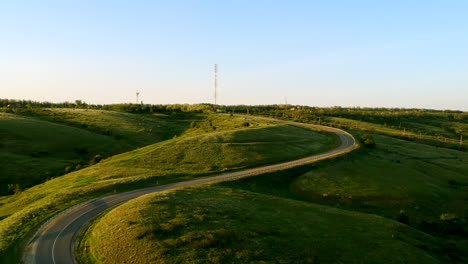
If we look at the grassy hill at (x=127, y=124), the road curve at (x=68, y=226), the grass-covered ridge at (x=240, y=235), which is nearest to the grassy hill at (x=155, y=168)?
the road curve at (x=68, y=226)

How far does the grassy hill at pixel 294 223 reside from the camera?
3034cm

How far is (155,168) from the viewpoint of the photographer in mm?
68000

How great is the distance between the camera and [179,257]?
2828cm

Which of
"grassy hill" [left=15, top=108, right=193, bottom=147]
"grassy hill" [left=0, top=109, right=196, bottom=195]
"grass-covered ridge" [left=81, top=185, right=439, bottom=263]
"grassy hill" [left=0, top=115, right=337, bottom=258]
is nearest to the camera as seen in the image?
"grass-covered ridge" [left=81, top=185, right=439, bottom=263]

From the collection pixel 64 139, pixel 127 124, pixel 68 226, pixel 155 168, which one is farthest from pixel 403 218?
pixel 127 124

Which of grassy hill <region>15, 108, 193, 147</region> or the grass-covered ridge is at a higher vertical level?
grassy hill <region>15, 108, 193, 147</region>

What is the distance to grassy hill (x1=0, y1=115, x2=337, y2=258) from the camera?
42406 mm

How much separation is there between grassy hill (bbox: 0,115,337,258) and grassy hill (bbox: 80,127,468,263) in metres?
9.52

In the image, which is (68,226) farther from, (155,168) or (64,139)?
(64,139)

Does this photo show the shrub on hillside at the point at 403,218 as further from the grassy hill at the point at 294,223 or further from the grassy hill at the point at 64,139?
the grassy hill at the point at 64,139

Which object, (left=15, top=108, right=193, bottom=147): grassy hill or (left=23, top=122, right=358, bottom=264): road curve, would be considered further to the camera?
(left=15, top=108, right=193, bottom=147): grassy hill

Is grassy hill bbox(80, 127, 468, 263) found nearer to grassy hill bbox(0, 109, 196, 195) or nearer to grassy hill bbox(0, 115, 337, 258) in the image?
grassy hill bbox(0, 115, 337, 258)

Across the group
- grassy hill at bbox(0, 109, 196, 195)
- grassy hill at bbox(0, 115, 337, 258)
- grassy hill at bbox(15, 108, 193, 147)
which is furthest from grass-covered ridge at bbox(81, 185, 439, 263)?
grassy hill at bbox(15, 108, 193, 147)

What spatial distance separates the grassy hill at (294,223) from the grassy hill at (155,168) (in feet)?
31.2
